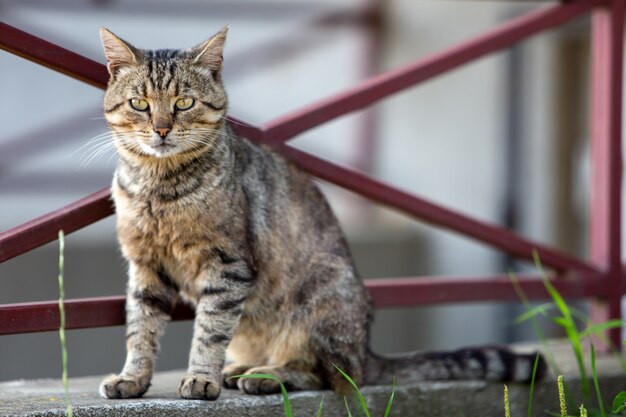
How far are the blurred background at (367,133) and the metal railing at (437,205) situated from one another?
2.52m

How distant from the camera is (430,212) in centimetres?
321

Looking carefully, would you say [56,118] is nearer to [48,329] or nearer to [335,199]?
[335,199]

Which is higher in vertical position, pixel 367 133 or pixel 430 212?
pixel 367 133

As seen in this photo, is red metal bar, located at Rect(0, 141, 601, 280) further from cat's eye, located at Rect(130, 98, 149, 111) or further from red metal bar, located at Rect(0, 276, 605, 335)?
cat's eye, located at Rect(130, 98, 149, 111)

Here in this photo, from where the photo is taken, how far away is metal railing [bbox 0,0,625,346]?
2.57 m

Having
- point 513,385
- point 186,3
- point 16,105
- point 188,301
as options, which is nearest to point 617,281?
point 513,385

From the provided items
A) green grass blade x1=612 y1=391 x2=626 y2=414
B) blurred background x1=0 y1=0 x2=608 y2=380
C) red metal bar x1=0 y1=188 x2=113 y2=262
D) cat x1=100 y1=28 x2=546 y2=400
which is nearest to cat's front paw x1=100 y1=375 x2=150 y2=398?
cat x1=100 y1=28 x2=546 y2=400

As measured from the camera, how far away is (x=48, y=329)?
2.59 m

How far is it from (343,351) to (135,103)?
Result: 2.99 feet

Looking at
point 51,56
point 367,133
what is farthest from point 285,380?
point 367,133

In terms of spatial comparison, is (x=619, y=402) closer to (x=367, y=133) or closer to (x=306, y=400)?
(x=306, y=400)

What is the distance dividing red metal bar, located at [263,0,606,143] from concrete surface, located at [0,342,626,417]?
81 cm

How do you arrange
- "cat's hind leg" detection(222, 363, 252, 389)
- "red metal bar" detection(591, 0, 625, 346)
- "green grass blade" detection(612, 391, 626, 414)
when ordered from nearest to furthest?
1. "green grass blade" detection(612, 391, 626, 414)
2. "cat's hind leg" detection(222, 363, 252, 389)
3. "red metal bar" detection(591, 0, 625, 346)

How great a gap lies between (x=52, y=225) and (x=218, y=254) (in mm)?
442
